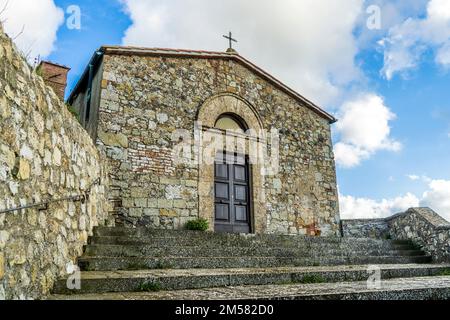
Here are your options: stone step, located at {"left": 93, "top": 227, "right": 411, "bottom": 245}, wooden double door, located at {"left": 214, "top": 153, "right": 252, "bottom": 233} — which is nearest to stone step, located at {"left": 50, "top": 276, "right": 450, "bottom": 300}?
stone step, located at {"left": 93, "top": 227, "right": 411, "bottom": 245}

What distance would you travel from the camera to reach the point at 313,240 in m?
7.10

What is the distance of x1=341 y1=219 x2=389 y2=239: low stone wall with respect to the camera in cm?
930

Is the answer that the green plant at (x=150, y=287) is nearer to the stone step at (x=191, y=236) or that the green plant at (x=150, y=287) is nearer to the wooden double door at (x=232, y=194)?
the stone step at (x=191, y=236)

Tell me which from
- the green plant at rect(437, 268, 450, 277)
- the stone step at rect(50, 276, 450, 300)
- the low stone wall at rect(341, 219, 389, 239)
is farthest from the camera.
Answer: the low stone wall at rect(341, 219, 389, 239)

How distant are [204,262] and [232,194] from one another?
13.4 ft

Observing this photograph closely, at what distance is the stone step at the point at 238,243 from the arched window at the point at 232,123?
3.72m

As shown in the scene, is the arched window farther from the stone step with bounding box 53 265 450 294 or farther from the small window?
the stone step with bounding box 53 265 450 294

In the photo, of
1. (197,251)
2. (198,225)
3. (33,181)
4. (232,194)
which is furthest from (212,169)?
(33,181)

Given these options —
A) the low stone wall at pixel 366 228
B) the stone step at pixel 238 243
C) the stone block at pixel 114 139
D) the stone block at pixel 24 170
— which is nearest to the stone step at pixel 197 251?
the stone step at pixel 238 243

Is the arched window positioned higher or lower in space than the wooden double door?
higher

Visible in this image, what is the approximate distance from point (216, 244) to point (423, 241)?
4665 millimetres

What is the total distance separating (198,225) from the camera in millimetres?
7816

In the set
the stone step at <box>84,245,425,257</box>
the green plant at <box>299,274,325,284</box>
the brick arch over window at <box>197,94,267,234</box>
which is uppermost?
the brick arch over window at <box>197,94,267,234</box>

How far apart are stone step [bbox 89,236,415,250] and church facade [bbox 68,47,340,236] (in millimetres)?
2054
